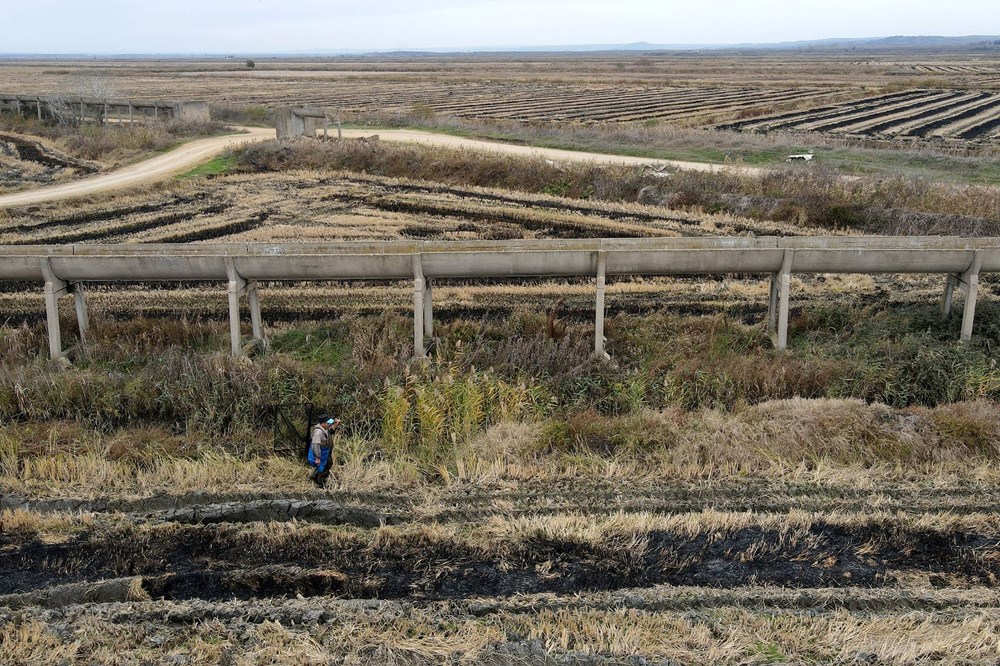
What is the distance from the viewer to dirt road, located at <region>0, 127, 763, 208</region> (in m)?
26.2

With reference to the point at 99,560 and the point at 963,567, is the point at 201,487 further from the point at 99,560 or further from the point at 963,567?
the point at 963,567

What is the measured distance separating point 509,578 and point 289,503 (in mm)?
2705

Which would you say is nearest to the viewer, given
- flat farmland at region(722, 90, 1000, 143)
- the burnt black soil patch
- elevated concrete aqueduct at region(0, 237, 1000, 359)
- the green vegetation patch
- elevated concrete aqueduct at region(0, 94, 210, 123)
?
the burnt black soil patch

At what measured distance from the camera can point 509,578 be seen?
760 cm

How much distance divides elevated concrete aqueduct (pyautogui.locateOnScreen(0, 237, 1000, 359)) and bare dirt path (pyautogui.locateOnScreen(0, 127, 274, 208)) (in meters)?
13.8

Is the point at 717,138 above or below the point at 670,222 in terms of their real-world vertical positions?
above

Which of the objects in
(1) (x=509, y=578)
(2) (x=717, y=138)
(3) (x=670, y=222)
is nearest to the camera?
(1) (x=509, y=578)

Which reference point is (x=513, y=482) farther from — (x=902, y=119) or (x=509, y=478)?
(x=902, y=119)

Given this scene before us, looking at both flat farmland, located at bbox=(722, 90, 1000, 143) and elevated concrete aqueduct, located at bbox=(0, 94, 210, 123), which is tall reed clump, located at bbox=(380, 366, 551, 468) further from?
elevated concrete aqueduct, located at bbox=(0, 94, 210, 123)

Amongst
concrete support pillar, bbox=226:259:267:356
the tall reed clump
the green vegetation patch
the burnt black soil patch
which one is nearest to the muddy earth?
the burnt black soil patch

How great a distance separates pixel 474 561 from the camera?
309 inches

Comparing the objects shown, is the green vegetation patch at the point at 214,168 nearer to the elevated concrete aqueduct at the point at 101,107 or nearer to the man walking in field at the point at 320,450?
the elevated concrete aqueduct at the point at 101,107

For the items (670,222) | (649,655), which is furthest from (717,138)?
(649,655)

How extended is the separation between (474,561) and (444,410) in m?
3.18
